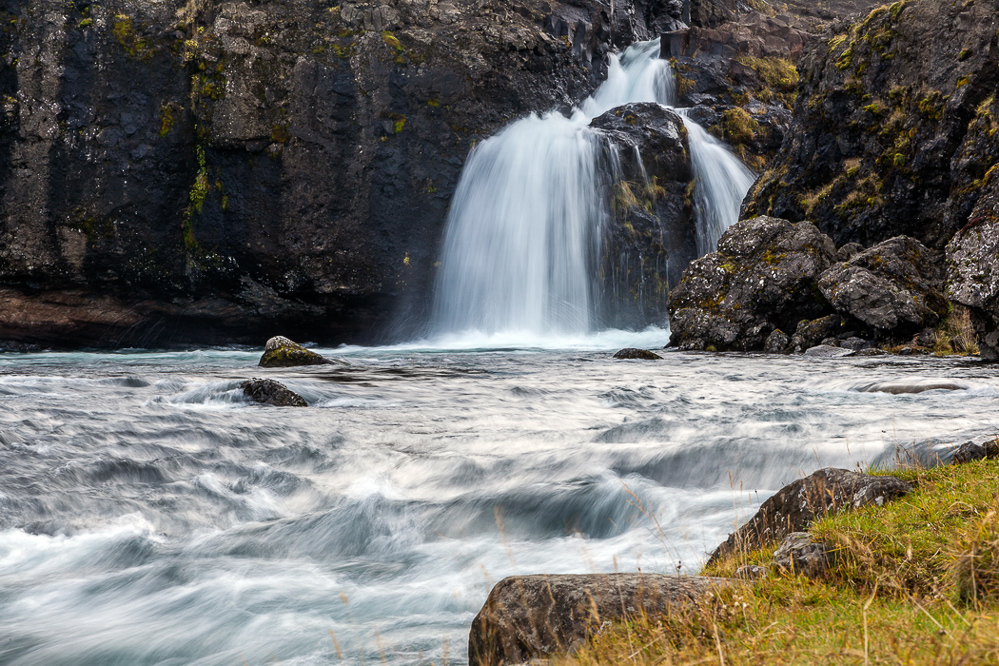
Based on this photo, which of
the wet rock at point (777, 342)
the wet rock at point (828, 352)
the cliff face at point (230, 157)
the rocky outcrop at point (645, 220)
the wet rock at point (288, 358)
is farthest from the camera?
the rocky outcrop at point (645, 220)

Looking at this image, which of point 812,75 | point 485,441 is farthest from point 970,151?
point 485,441

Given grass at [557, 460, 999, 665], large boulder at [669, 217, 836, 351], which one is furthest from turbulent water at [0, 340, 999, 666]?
large boulder at [669, 217, 836, 351]

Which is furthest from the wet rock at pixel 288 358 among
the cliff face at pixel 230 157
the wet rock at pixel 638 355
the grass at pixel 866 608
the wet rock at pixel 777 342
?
the grass at pixel 866 608

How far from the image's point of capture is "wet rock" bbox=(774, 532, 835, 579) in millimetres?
3373

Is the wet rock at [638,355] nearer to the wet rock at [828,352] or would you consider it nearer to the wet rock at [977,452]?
the wet rock at [828,352]

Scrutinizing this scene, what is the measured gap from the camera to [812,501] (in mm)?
4293

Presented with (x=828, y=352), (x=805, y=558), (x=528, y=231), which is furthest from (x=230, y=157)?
(x=805, y=558)

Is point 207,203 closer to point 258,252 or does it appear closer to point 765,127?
point 258,252

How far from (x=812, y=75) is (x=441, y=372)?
55.7 ft

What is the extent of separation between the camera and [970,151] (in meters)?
17.0

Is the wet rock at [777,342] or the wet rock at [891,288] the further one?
the wet rock at [777,342]

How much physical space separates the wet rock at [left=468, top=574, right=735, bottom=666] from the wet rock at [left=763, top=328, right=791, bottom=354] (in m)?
16.2

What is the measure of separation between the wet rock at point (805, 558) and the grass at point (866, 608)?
47 mm

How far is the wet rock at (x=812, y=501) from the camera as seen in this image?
4.14 m
